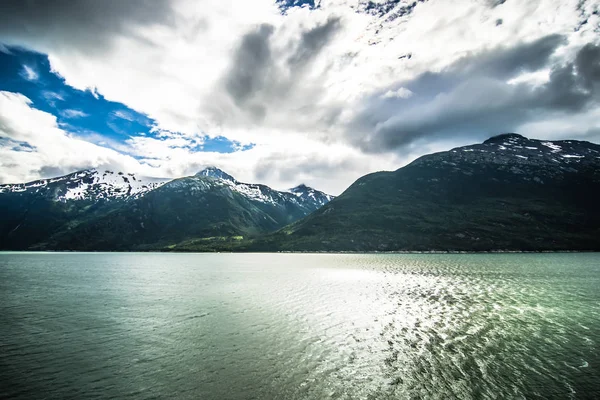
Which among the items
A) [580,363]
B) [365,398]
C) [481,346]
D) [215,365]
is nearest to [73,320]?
[215,365]

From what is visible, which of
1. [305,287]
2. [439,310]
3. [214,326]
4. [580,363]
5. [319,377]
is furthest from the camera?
[305,287]

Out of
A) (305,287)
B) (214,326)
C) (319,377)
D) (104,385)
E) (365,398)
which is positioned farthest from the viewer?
(305,287)

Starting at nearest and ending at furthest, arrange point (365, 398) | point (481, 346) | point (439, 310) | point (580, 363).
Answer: point (365, 398) → point (580, 363) → point (481, 346) → point (439, 310)

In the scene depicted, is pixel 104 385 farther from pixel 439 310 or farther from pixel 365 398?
pixel 439 310

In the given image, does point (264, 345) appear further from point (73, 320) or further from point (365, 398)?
point (73, 320)

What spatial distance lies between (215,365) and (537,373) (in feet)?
86.4

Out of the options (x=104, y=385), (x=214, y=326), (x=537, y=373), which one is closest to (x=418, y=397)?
(x=537, y=373)

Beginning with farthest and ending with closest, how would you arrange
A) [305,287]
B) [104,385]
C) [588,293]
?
[305,287]
[588,293]
[104,385]

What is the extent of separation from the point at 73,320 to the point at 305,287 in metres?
47.9

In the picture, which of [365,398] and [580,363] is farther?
[580,363]

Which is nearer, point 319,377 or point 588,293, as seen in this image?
point 319,377

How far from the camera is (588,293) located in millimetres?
61344

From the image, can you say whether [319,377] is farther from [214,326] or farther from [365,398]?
[214,326]

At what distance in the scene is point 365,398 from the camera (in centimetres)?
2017
